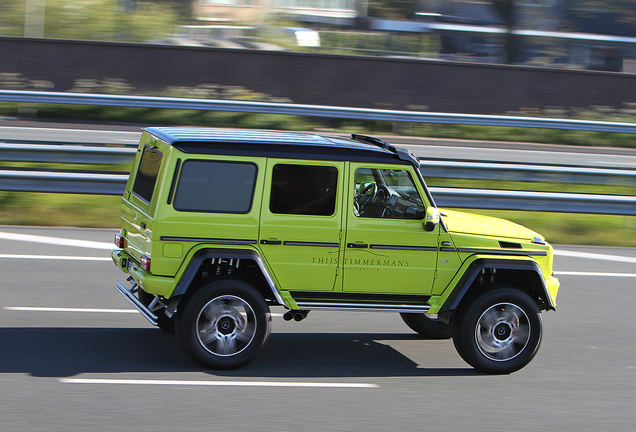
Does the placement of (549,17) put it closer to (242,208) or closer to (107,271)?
(107,271)

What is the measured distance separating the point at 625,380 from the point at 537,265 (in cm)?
125

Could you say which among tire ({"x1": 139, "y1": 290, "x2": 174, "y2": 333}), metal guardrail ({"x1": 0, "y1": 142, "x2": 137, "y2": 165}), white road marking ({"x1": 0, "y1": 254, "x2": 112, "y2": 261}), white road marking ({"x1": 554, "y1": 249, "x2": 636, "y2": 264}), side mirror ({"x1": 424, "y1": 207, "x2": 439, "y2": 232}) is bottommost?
white road marking ({"x1": 0, "y1": 254, "x2": 112, "y2": 261})

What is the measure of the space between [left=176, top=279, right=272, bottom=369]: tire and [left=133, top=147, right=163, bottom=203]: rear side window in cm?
94

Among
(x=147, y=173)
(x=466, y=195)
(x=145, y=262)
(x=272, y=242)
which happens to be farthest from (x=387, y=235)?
(x=466, y=195)

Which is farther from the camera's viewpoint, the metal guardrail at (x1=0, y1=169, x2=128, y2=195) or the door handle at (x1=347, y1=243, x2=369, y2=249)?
the metal guardrail at (x1=0, y1=169, x2=128, y2=195)

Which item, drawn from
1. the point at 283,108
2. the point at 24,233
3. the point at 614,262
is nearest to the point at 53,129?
the point at 283,108

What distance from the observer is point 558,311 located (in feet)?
27.3

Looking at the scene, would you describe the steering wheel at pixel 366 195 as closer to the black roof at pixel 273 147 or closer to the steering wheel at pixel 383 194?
the steering wheel at pixel 383 194

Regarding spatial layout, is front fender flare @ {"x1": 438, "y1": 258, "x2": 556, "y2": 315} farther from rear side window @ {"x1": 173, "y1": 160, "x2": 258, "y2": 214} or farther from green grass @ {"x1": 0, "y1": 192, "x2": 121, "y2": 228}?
green grass @ {"x1": 0, "y1": 192, "x2": 121, "y2": 228}

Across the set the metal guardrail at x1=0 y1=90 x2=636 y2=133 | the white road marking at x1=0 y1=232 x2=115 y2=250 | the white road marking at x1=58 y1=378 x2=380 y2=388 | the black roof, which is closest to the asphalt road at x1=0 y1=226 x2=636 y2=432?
the white road marking at x1=58 y1=378 x2=380 y2=388

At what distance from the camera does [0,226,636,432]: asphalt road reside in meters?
5.03

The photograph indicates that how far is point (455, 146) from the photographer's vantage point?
1930cm

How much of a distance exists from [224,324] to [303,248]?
84 cm

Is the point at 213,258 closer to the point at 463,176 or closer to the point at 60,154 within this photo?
the point at 60,154
